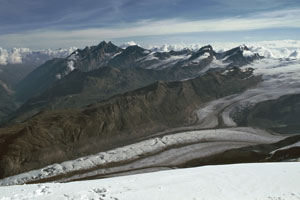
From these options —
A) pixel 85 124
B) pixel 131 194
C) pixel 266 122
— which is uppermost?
pixel 131 194

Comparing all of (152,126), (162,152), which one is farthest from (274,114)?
(162,152)

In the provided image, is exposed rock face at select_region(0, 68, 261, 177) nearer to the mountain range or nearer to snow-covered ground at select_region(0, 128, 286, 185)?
the mountain range

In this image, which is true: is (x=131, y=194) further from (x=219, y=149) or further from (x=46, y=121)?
(x=46, y=121)

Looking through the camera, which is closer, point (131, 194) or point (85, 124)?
point (131, 194)

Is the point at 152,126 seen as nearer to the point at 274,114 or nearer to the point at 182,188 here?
the point at 274,114

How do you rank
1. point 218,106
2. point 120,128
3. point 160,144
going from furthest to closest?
point 218,106
point 120,128
point 160,144

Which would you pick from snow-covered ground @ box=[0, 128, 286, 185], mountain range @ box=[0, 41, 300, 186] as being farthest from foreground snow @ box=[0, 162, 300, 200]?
snow-covered ground @ box=[0, 128, 286, 185]

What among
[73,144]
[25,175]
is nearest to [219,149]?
[73,144]
